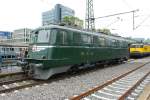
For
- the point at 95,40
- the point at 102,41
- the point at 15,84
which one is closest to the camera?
the point at 15,84

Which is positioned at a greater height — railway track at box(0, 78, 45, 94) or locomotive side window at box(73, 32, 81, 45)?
locomotive side window at box(73, 32, 81, 45)

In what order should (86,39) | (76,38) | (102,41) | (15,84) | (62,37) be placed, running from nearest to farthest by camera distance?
(15,84) < (62,37) < (76,38) < (86,39) < (102,41)

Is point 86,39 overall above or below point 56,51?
above

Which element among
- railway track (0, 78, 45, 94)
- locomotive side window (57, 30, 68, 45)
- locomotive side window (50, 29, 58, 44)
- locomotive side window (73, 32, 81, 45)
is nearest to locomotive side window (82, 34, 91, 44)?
locomotive side window (73, 32, 81, 45)

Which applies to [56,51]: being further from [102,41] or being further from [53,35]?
[102,41]

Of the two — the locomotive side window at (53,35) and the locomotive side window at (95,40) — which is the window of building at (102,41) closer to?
the locomotive side window at (95,40)

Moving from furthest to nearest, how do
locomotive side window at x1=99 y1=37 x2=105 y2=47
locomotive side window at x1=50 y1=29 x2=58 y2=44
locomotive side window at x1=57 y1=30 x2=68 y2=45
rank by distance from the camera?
1. locomotive side window at x1=99 y1=37 x2=105 y2=47
2. locomotive side window at x1=57 y1=30 x2=68 y2=45
3. locomotive side window at x1=50 y1=29 x2=58 y2=44

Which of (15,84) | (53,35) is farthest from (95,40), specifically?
(15,84)

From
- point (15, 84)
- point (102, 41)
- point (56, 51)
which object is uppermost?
point (102, 41)

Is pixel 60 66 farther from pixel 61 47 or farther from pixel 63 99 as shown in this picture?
pixel 63 99

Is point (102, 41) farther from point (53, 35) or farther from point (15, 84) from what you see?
point (15, 84)

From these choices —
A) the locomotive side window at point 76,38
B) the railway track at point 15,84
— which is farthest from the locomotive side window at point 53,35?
the railway track at point 15,84

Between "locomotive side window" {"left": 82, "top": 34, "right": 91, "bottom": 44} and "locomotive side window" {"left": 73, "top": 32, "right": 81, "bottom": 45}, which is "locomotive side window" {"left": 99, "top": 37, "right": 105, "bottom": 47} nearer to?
"locomotive side window" {"left": 82, "top": 34, "right": 91, "bottom": 44}

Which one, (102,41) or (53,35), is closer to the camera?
(53,35)
